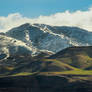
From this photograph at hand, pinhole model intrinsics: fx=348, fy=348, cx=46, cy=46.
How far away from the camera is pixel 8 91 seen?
11488 cm

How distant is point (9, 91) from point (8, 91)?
363mm

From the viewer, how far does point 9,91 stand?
115062 millimetres
